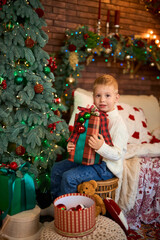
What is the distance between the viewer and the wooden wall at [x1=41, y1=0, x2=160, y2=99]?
3.21m

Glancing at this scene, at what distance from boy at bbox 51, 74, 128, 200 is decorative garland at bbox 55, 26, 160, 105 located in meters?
1.16

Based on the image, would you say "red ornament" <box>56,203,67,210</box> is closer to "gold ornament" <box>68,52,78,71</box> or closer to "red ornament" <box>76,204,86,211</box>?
"red ornament" <box>76,204,86,211</box>

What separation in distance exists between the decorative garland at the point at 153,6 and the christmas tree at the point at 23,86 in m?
2.09

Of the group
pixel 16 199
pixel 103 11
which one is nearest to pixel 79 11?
pixel 103 11

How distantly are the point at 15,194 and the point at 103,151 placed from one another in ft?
2.38

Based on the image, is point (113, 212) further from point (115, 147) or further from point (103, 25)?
point (103, 25)

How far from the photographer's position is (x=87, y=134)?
1804 mm

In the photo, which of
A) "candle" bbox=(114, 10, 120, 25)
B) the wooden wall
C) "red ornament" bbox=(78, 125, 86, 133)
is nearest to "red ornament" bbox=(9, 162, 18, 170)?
"red ornament" bbox=(78, 125, 86, 133)

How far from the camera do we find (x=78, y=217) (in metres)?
1.38

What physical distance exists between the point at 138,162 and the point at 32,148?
968 mm

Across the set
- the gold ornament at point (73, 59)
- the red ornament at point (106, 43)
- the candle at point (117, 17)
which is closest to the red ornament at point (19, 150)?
the gold ornament at point (73, 59)

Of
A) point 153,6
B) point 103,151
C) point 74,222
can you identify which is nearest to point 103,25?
point 153,6

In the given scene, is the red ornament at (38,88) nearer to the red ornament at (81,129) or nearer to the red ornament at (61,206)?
the red ornament at (81,129)

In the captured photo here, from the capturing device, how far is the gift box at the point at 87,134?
1.79 metres
